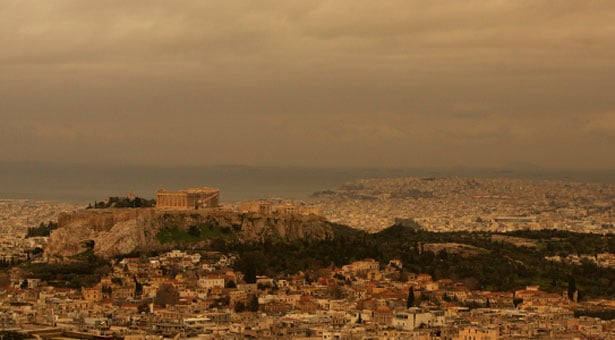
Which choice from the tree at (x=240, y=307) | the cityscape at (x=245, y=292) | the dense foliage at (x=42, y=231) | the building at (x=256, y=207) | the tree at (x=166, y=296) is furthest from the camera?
the dense foliage at (x=42, y=231)

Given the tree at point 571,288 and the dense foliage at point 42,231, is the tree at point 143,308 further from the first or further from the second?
the dense foliage at point 42,231

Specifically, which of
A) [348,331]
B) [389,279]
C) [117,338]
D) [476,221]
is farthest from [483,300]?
[476,221]

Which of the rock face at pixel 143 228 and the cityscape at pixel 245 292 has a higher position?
the rock face at pixel 143 228

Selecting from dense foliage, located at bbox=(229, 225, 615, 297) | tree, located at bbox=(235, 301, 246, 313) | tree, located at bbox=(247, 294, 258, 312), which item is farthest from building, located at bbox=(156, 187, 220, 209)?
tree, located at bbox=(235, 301, 246, 313)

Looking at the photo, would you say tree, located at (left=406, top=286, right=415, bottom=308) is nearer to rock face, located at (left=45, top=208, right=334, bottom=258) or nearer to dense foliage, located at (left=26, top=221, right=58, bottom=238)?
rock face, located at (left=45, top=208, right=334, bottom=258)

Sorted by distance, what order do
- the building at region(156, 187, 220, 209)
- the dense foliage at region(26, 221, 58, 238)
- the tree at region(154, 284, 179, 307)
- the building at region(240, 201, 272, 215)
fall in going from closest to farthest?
the tree at region(154, 284, 179, 307) → the building at region(156, 187, 220, 209) → the building at region(240, 201, 272, 215) → the dense foliage at region(26, 221, 58, 238)

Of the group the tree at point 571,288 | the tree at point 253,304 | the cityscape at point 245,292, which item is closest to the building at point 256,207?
the cityscape at point 245,292

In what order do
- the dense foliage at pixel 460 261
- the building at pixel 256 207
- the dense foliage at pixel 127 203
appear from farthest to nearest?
the dense foliage at pixel 127 203, the building at pixel 256 207, the dense foliage at pixel 460 261
